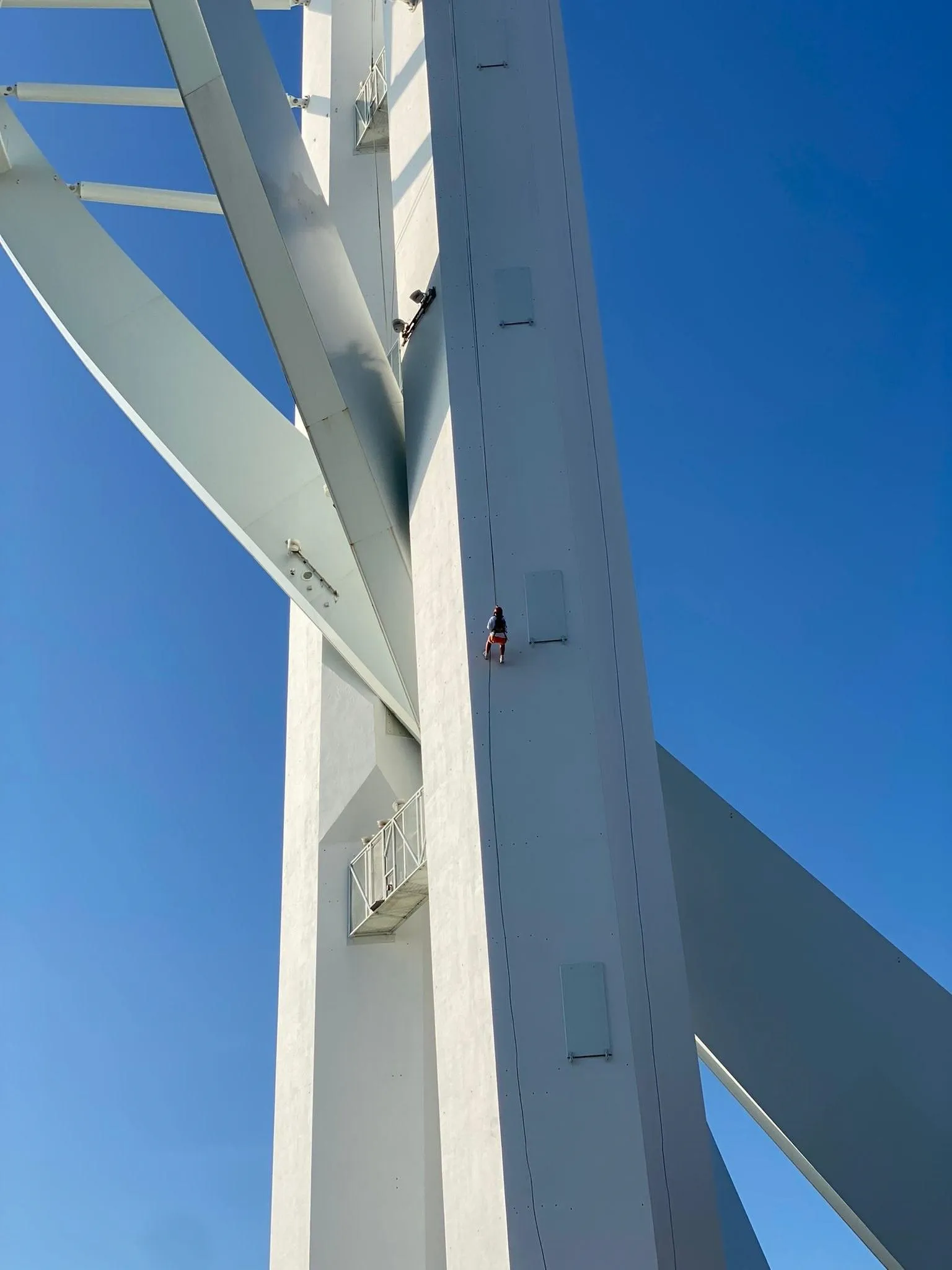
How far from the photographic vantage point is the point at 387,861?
38.5 feet

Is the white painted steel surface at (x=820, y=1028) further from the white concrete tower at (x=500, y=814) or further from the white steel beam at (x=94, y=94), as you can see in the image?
the white steel beam at (x=94, y=94)

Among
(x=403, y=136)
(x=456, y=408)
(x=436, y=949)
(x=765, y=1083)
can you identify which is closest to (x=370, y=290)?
(x=403, y=136)

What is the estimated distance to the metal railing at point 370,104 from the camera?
48.2 feet

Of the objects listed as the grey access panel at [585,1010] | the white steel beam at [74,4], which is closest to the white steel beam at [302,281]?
the grey access panel at [585,1010]

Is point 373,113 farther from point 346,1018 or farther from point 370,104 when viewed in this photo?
point 346,1018

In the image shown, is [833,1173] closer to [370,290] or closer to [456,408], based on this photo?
[456,408]

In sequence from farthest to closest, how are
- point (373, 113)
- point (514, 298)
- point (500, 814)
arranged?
point (373, 113)
point (514, 298)
point (500, 814)

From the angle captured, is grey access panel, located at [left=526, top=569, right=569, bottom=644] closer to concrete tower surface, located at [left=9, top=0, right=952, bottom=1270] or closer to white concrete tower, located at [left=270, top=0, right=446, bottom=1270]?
concrete tower surface, located at [left=9, top=0, right=952, bottom=1270]

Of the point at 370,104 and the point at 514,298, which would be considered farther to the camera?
the point at 370,104

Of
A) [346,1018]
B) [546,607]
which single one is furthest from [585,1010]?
[346,1018]

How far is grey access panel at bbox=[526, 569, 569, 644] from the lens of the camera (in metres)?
8.56

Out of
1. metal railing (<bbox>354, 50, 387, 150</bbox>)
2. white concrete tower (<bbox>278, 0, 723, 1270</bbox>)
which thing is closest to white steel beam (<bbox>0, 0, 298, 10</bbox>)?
metal railing (<bbox>354, 50, 387, 150</bbox>)

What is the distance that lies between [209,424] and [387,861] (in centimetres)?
453

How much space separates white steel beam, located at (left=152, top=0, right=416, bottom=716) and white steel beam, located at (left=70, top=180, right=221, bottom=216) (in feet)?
14.2
